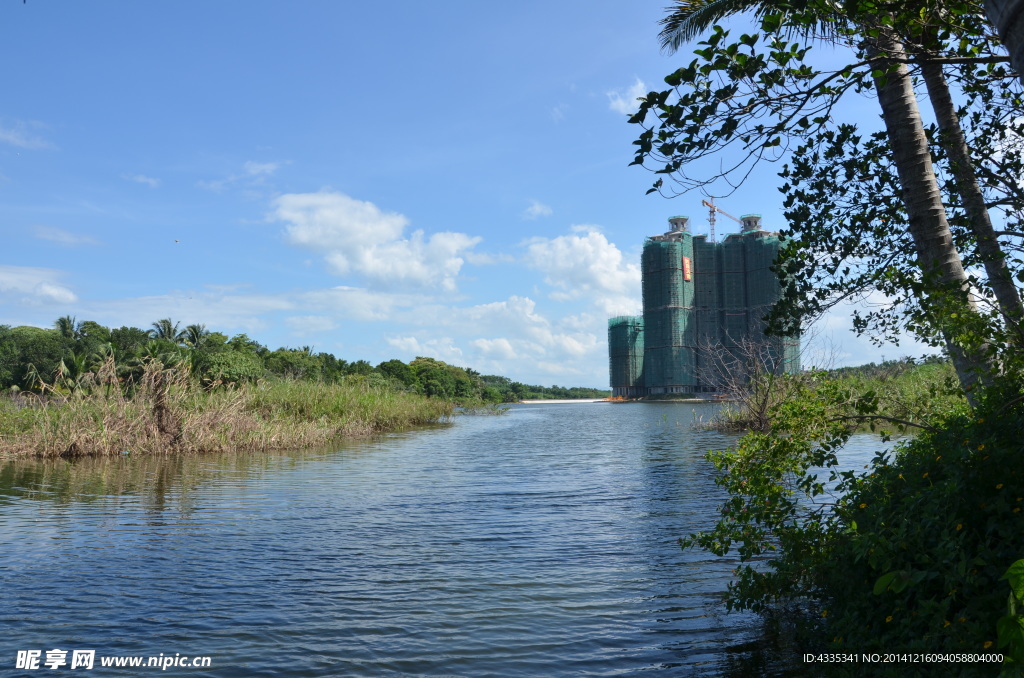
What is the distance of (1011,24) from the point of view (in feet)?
10.1

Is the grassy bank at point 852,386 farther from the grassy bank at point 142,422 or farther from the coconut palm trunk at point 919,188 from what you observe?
the grassy bank at point 142,422

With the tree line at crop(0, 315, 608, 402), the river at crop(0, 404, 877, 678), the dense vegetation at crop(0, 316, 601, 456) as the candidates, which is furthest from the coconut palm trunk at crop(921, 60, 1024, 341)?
the tree line at crop(0, 315, 608, 402)

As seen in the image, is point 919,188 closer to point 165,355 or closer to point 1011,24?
point 1011,24

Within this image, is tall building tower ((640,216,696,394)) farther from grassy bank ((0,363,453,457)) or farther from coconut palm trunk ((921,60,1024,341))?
coconut palm trunk ((921,60,1024,341))

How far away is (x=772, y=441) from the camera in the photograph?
6465 mm

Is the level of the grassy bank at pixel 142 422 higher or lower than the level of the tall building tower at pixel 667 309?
lower

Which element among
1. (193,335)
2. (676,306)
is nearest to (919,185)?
(193,335)

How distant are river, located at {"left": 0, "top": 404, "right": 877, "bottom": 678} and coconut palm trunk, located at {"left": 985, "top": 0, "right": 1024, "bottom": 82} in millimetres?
4582

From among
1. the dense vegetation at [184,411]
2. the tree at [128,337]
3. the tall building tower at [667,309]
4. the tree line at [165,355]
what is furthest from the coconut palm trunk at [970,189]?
the tall building tower at [667,309]

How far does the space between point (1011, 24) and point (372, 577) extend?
320 inches

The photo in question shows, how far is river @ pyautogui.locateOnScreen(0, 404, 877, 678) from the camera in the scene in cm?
606

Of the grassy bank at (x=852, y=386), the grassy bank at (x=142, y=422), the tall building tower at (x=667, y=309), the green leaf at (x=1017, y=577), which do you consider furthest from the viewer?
the tall building tower at (x=667, y=309)

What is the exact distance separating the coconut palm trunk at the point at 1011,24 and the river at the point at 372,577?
458 centimetres

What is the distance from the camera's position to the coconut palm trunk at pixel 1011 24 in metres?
3.01
